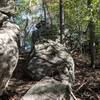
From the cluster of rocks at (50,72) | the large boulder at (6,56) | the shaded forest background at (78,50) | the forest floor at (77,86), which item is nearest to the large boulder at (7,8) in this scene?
the shaded forest background at (78,50)

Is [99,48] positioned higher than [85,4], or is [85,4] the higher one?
[85,4]

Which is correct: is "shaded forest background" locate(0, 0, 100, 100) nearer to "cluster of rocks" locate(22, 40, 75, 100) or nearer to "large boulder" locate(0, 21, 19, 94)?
"cluster of rocks" locate(22, 40, 75, 100)

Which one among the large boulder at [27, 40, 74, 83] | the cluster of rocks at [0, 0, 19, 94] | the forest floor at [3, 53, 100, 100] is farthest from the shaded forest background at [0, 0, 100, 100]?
the cluster of rocks at [0, 0, 19, 94]

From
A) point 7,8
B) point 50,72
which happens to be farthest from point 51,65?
point 7,8

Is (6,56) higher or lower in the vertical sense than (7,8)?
lower

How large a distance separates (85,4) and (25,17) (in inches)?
663

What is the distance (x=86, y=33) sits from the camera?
2422 cm

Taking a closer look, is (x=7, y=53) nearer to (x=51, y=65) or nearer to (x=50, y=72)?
(x=50, y=72)

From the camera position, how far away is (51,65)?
9.72 metres

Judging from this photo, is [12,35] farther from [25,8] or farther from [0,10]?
[25,8]

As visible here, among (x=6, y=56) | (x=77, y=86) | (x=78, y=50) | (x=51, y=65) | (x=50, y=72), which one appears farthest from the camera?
(x=78, y=50)

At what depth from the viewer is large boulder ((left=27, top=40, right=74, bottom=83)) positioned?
9.25m

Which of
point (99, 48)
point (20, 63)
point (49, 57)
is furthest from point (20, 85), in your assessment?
point (99, 48)

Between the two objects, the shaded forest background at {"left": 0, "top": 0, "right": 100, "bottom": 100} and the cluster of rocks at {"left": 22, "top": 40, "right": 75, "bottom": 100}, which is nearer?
the cluster of rocks at {"left": 22, "top": 40, "right": 75, "bottom": 100}
